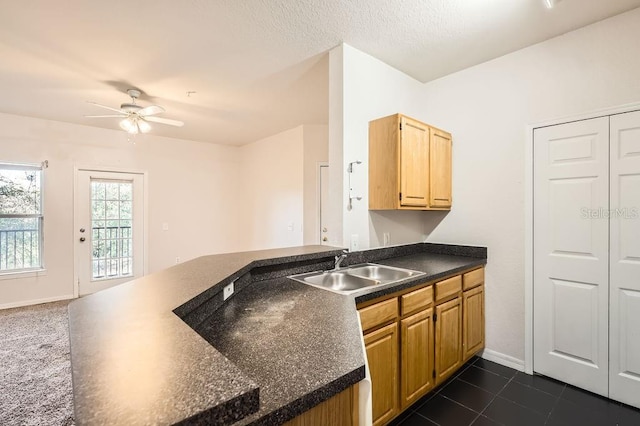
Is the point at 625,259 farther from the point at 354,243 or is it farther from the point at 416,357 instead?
the point at 354,243

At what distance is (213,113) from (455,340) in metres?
3.82

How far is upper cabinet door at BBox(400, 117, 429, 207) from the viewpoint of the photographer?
232 cm

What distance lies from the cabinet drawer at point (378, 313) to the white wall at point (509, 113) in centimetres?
148

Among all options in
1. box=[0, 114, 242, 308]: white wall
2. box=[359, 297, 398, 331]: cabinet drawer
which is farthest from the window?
box=[359, 297, 398, 331]: cabinet drawer

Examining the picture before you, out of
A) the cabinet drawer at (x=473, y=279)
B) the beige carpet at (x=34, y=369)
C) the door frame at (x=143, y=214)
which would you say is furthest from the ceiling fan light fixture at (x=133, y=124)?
the cabinet drawer at (x=473, y=279)

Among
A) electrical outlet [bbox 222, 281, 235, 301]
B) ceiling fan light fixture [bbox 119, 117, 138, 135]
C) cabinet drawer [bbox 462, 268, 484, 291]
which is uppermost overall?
ceiling fan light fixture [bbox 119, 117, 138, 135]

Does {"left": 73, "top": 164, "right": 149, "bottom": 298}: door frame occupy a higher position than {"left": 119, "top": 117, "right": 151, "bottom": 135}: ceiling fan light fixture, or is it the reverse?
{"left": 119, "top": 117, "right": 151, "bottom": 135}: ceiling fan light fixture

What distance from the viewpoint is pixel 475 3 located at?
6.33ft

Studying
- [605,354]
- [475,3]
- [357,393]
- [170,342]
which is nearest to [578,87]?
[475,3]

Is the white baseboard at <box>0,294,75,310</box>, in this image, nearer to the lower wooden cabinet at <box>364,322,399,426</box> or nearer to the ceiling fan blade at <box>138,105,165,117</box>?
the ceiling fan blade at <box>138,105,165,117</box>

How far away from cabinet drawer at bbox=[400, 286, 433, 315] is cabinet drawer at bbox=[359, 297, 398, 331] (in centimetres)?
8

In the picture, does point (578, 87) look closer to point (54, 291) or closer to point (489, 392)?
point (489, 392)

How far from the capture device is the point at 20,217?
3.99m

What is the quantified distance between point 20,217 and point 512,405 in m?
5.88
